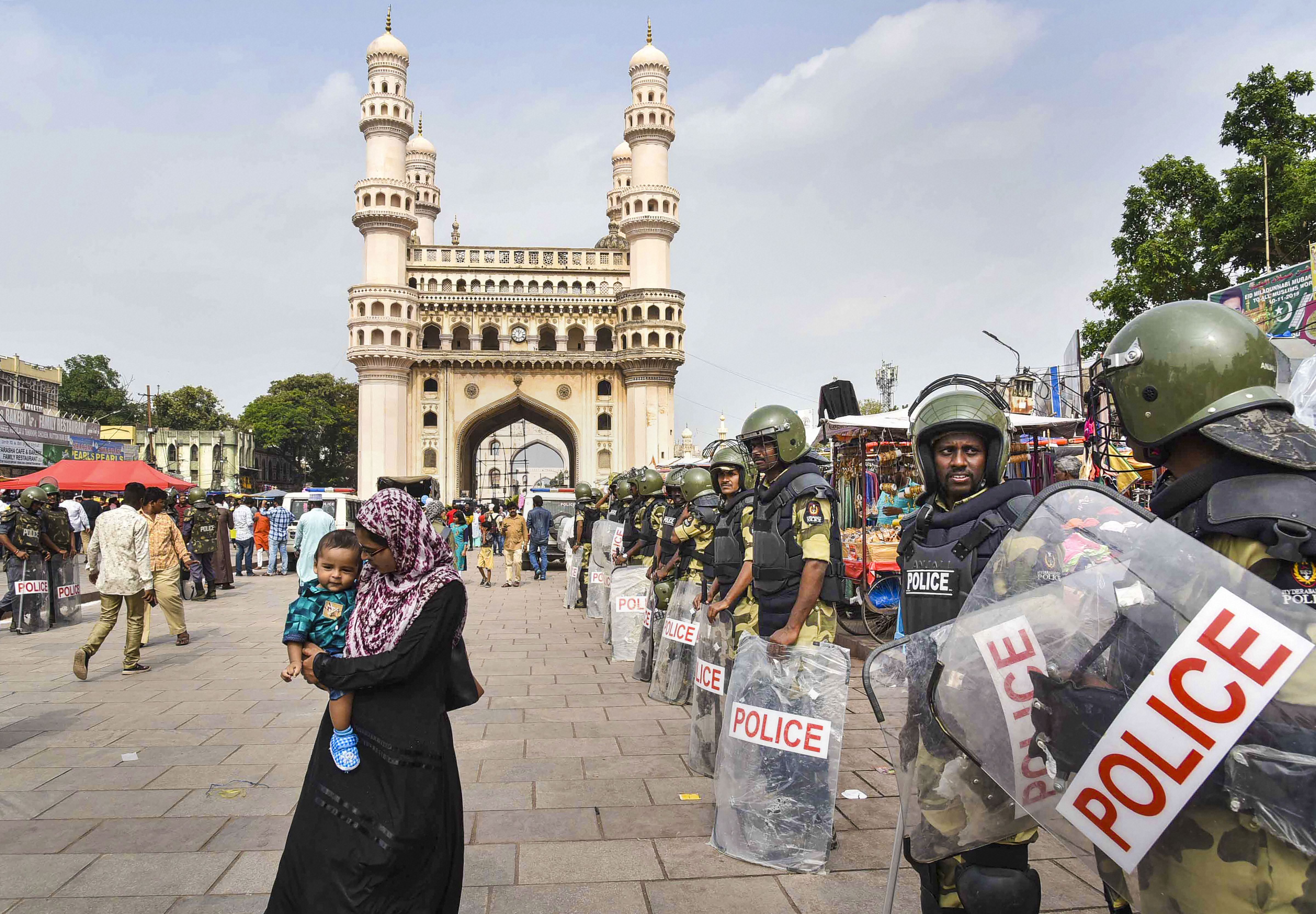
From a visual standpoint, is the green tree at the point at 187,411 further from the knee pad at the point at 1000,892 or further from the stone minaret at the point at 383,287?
the knee pad at the point at 1000,892

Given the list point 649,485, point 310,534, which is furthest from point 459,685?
point 310,534

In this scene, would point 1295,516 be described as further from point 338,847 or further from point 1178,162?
point 1178,162

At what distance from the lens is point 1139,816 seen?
1495mm

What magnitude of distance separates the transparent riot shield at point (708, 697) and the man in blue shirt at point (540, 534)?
13635 mm

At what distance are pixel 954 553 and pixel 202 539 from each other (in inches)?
544

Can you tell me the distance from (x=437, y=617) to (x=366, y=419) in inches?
1712

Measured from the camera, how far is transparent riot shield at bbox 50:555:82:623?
10797mm

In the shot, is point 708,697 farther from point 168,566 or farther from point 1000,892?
point 168,566

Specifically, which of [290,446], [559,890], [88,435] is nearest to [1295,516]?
[559,890]

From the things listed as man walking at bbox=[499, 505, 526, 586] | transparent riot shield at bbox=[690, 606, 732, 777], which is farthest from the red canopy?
transparent riot shield at bbox=[690, 606, 732, 777]

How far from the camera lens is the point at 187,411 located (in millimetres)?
64688

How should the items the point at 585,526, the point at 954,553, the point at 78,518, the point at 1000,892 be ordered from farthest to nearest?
the point at 78,518, the point at 585,526, the point at 954,553, the point at 1000,892

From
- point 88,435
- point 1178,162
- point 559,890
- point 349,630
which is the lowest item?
point 559,890

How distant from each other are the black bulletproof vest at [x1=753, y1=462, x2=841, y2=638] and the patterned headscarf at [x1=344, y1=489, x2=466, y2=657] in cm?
191
